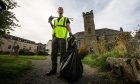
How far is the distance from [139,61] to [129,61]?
268 mm

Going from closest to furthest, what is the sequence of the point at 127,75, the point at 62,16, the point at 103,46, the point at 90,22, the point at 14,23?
the point at 127,75
the point at 62,16
the point at 103,46
the point at 14,23
the point at 90,22

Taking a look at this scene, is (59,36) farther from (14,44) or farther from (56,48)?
(14,44)

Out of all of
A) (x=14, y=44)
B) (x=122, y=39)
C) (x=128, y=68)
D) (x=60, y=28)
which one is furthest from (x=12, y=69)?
(x=14, y=44)

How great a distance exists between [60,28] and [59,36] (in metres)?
0.24

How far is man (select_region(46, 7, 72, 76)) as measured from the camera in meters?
4.11

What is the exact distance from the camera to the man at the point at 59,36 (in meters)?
4.11

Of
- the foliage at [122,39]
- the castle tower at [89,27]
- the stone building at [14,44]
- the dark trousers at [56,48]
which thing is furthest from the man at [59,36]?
the castle tower at [89,27]

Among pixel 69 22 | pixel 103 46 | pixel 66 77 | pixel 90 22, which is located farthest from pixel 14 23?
pixel 90 22

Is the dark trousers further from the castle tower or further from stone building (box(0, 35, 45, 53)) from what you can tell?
the castle tower

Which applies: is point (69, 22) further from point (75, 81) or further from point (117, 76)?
point (117, 76)

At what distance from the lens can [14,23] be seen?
10.1m

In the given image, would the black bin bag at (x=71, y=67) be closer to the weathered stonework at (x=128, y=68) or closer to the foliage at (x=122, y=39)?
the weathered stonework at (x=128, y=68)

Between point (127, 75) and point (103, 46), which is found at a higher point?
point (103, 46)

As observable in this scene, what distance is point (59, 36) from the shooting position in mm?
4203
